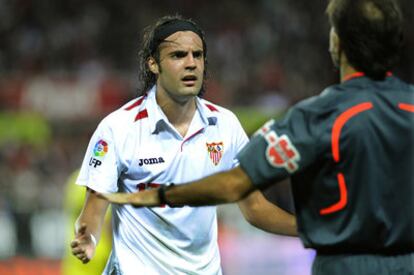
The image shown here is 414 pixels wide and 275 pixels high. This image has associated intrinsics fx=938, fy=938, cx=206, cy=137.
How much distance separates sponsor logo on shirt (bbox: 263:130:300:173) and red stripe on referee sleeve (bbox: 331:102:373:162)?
0.14 metres

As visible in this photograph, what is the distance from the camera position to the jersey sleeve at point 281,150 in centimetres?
343

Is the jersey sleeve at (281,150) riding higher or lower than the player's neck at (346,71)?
lower

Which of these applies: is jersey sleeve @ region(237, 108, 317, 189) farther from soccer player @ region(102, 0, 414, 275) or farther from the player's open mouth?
the player's open mouth

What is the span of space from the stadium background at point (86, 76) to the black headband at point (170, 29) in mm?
6877

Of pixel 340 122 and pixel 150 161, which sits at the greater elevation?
pixel 340 122

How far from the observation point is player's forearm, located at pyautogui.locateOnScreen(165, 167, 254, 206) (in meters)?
3.51

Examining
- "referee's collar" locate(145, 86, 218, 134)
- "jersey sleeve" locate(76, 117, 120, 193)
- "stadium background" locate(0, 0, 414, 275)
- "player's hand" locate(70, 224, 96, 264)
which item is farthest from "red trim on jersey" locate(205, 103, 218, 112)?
"stadium background" locate(0, 0, 414, 275)

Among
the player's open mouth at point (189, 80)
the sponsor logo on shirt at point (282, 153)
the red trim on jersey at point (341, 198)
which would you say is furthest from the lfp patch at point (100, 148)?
the red trim on jersey at point (341, 198)

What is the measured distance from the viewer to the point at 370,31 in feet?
11.2

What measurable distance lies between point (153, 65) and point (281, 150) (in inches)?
76.2

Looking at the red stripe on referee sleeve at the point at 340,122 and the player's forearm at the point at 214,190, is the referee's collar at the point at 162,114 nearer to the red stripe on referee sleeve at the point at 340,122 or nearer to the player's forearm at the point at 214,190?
the player's forearm at the point at 214,190

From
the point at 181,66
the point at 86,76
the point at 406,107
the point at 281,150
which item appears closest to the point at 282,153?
the point at 281,150

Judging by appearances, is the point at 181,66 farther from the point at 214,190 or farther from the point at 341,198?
the point at 341,198

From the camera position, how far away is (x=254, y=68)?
16.6 m
